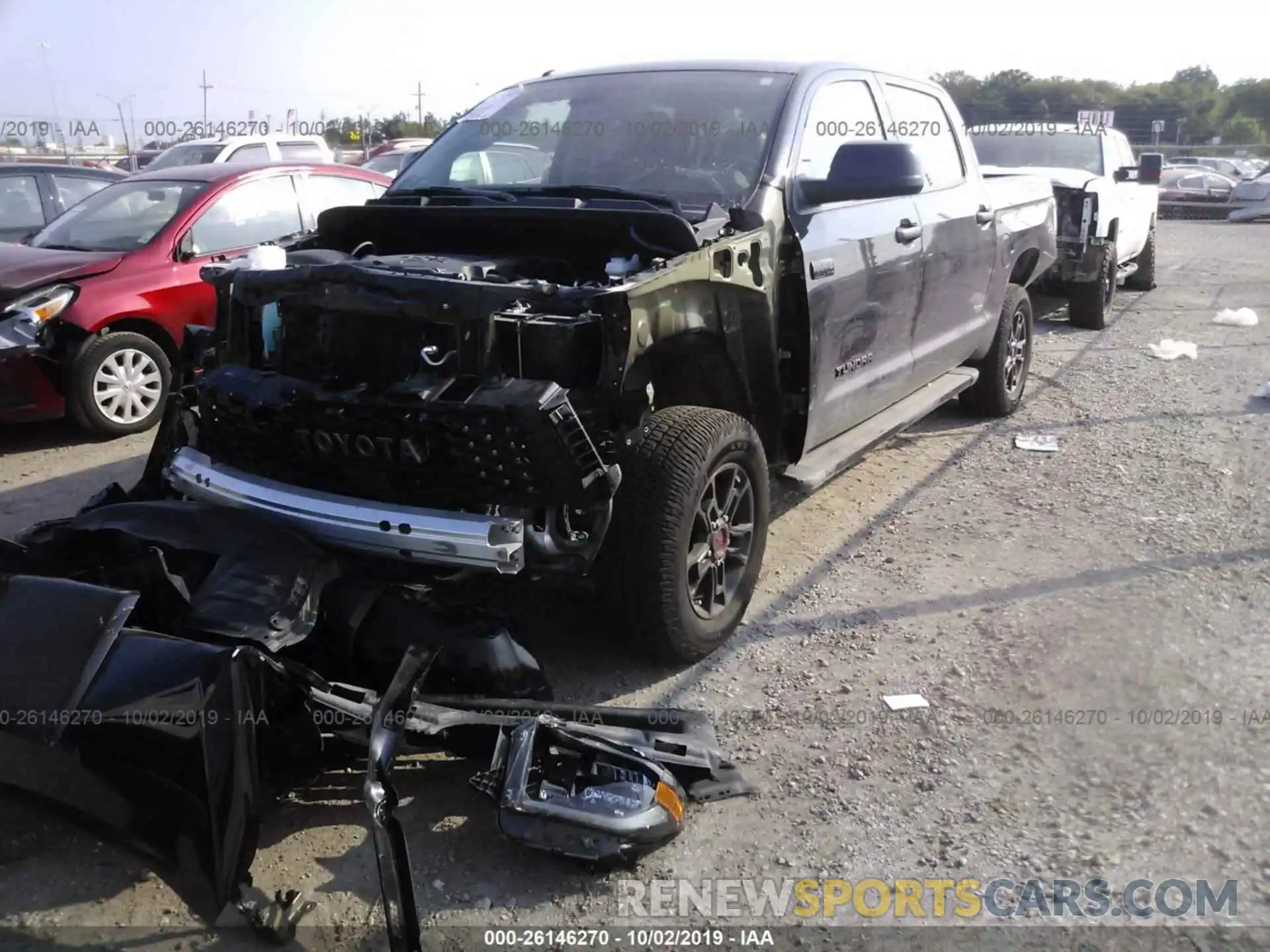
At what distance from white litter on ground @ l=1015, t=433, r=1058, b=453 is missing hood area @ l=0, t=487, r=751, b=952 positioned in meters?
3.92

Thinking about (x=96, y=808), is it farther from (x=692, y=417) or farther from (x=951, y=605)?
(x=951, y=605)

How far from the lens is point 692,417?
3.58m

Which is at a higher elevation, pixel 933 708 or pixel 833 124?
pixel 833 124

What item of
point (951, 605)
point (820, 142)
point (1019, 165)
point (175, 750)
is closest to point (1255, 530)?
point (951, 605)

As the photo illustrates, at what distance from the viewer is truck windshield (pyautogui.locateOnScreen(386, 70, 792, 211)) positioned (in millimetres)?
4180

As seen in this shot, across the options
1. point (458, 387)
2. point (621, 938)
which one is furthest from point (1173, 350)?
point (621, 938)

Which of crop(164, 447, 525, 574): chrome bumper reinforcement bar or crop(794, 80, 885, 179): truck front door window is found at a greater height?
crop(794, 80, 885, 179): truck front door window

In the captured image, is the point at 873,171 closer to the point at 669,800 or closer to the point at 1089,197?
the point at 669,800

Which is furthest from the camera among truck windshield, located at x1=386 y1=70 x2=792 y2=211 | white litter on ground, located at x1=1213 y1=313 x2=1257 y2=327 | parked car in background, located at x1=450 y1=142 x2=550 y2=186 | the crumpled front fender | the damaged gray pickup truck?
white litter on ground, located at x1=1213 y1=313 x2=1257 y2=327

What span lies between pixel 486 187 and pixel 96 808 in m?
2.87

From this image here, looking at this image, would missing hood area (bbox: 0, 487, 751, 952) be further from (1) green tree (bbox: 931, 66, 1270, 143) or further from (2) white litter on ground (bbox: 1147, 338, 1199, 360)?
(1) green tree (bbox: 931, 66, 1270, 143)

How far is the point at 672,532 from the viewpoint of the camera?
11.1ft

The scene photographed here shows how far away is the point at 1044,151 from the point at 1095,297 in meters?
2.03

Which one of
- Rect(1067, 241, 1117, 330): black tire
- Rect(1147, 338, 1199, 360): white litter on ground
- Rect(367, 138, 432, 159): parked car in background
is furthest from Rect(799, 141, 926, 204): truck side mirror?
Rect(367, 138, 432, 159): parked car in background
